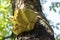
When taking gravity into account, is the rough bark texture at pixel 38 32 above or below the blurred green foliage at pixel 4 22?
above

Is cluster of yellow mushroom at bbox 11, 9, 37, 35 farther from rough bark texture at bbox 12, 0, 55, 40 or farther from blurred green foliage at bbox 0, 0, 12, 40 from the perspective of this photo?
blurred green foliage at bbox 0, 0, 12, 40

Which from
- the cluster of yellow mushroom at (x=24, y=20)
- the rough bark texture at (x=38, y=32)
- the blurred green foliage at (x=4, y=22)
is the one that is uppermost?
the cluster of yellow mushroom at (x=24, y=20)

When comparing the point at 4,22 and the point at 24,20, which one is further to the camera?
the point at 4,22

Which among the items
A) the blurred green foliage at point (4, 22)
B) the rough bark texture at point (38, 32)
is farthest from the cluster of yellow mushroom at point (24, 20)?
the blurred green foliage at point (4, 22)

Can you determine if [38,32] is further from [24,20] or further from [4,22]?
[4,22]

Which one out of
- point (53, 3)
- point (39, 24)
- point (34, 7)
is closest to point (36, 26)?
point (39, 24)

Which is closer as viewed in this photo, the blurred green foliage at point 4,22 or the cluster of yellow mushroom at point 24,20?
the cluster of yellow mushroom at point 24,20

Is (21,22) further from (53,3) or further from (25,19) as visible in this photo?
(53,3)

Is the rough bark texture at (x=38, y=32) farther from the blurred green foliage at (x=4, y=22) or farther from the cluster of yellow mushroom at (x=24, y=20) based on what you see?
the blurred green foliage at (x=4, y=22)

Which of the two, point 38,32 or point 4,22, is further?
point 4,22

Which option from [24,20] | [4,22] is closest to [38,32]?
[24,20]

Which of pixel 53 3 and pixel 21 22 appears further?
pixel 53 3
